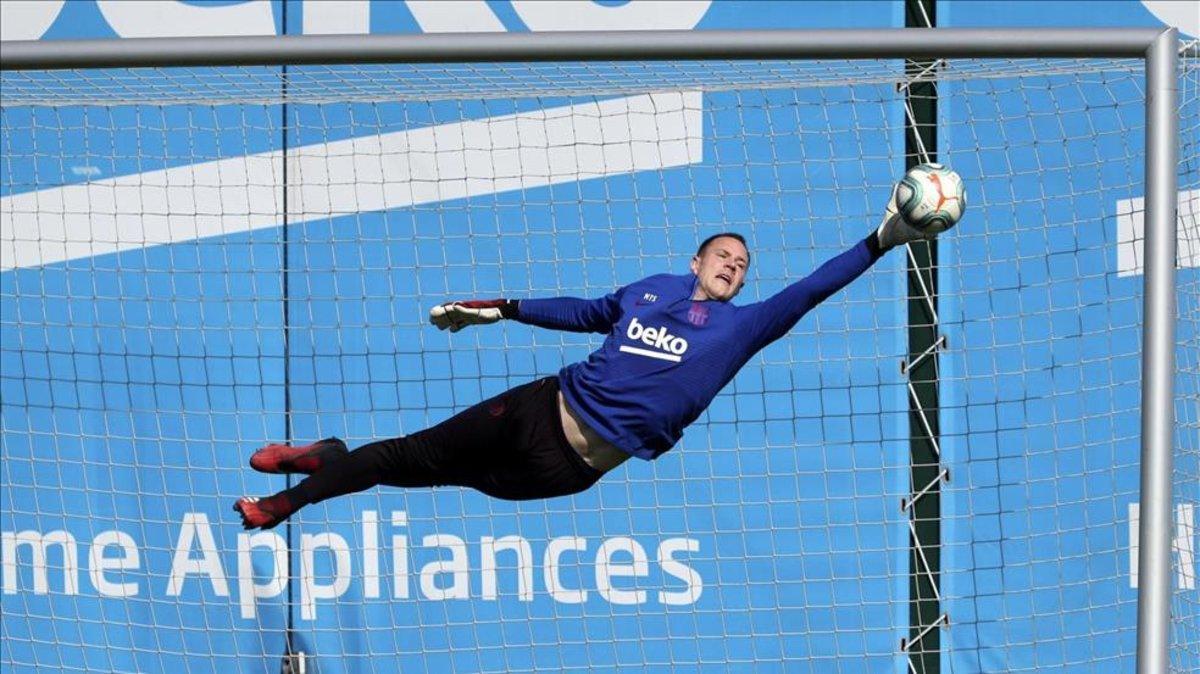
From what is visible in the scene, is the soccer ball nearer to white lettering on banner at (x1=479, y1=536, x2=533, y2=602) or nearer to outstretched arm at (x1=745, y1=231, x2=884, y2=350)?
outstretched arm at (x1=745, y1=231, x2=884, y2=350)

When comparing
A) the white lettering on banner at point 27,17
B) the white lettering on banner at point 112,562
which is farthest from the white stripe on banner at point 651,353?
the white lettering on banner at point 27,17

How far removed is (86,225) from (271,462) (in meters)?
2.00

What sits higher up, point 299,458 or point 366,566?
point 299,458

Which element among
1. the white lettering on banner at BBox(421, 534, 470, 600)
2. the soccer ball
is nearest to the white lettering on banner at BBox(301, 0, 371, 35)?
the white lettering on banner at BBox(421, 534, 470, 600)

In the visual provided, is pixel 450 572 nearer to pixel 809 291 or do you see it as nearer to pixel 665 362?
pixel 665 362

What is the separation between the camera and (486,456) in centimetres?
509

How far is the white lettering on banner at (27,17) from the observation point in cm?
654

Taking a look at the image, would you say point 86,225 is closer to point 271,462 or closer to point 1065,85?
point 271,462

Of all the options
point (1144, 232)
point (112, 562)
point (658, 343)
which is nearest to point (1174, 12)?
point (1144, 232)

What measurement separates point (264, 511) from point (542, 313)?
107 cm

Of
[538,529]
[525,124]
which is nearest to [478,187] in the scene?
[525,124]

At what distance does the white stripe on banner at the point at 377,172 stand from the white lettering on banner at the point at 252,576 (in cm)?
122

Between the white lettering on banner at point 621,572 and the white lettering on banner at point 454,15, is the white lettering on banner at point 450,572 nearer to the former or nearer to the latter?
the white lettering on banner at point 621,572

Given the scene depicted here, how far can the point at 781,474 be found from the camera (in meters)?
6.41
